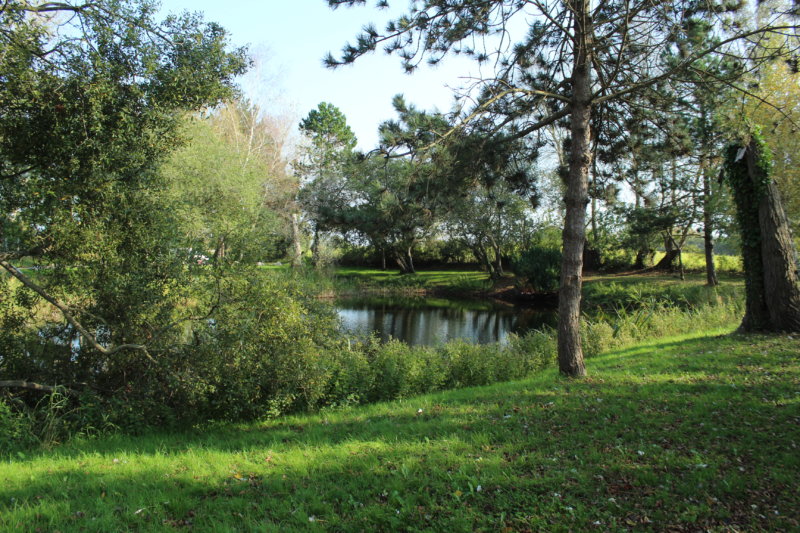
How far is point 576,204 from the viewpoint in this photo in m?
6.83

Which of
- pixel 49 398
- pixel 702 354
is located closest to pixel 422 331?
pixel 702 354

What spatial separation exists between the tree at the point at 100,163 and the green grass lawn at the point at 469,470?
67.3 inches

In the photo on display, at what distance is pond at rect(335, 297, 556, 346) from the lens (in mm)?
16406

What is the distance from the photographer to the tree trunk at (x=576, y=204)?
267 inches

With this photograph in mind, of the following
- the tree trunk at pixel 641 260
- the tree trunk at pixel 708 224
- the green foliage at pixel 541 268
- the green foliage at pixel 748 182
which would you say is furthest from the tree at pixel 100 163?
the tree trunk at pixel 641 260

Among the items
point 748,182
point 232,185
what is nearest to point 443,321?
point 232,185

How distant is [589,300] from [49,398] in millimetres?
19914

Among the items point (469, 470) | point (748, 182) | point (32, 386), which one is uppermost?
point (748, 182)

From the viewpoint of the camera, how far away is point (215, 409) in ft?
19.8

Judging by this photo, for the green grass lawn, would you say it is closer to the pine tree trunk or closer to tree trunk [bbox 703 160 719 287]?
the pine tree trunk

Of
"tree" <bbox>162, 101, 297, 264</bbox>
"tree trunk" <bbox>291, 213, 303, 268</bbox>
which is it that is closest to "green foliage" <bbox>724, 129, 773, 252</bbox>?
"tree" <bbox>162, 101, 297, 264</bbox>

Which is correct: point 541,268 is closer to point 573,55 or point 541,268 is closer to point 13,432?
point 573,55

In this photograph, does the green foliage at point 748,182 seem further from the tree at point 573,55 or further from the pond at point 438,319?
the pond at point 438,319

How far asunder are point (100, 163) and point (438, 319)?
16726 millimetres
